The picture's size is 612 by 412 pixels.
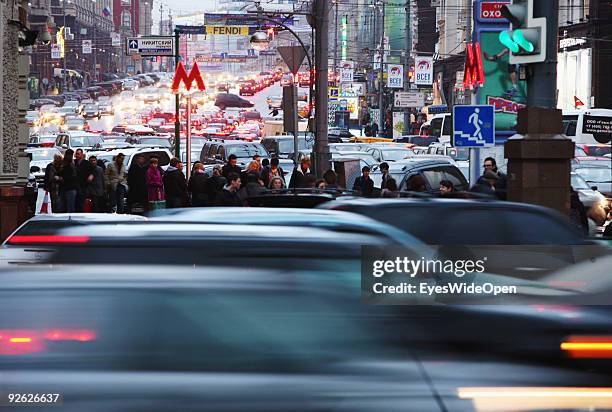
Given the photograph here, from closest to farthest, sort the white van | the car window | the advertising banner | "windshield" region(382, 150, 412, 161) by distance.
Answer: the car window → the advertising banner → "windshield" region(382, 150, 412, 161) → the white van

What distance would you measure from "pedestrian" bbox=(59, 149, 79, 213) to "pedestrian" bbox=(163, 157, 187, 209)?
1961mm

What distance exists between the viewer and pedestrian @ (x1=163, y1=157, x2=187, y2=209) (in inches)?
965

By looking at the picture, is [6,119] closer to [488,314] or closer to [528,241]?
[528,241]

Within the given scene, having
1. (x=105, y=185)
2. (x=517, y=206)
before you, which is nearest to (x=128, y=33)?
(x=105, y=185)

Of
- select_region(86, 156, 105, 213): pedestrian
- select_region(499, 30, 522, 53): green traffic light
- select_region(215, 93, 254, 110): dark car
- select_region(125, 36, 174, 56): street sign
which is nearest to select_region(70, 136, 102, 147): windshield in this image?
select_region(125, 36, 174, 56): street sign

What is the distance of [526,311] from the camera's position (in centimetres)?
575

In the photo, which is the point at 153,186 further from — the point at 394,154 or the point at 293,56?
the point at 394,154

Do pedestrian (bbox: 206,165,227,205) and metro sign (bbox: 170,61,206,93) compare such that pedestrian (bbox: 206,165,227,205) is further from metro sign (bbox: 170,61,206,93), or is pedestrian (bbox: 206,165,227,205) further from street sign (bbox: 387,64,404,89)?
street sign (bbox: 387,64,404,89)

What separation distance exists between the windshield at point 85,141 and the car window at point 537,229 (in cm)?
3992

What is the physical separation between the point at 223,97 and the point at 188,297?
109186mm

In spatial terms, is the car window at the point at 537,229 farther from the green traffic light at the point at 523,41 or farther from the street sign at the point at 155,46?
the street sign at the point at 155,46

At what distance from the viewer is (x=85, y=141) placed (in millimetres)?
49594

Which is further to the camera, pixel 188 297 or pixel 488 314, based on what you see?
pixel 488 314

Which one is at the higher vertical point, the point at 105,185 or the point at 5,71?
the point at 5,71
